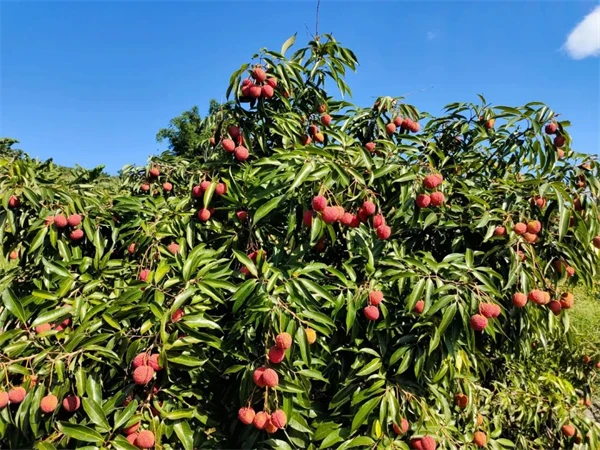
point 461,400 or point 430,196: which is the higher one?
point 430,196

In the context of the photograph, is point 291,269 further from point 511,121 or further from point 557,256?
point 511,121

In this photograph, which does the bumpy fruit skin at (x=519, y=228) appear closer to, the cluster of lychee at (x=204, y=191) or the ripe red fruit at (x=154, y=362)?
the cluster of lychee at (x=204, y=191)

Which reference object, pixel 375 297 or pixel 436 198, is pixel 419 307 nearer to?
pixel 375 297

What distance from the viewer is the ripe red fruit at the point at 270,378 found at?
4.65 feet

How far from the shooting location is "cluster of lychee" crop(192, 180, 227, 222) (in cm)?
196

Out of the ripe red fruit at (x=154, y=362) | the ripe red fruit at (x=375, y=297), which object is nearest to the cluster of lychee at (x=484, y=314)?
the ripe red fruit at (x=375, y=297)

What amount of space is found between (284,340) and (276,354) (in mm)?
81

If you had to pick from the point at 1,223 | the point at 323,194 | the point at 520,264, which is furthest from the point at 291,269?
the point at 1,223

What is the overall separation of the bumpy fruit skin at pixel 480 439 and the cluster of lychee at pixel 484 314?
40.2 inches

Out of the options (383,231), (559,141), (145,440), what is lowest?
(145,440)

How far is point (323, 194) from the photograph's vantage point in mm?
1618

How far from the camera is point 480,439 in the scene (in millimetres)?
2168

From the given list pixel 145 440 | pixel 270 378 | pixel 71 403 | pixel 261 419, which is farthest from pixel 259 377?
pixel 71 403

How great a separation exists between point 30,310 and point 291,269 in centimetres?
106
